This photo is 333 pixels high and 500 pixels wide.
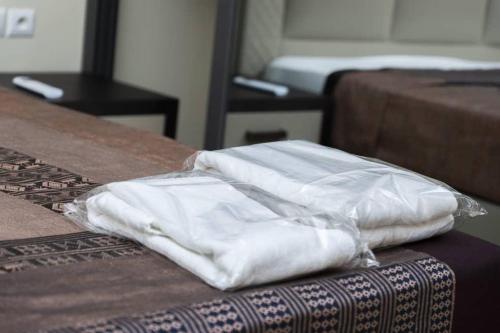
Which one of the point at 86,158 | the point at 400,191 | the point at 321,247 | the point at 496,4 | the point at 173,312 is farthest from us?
the point at 496,4

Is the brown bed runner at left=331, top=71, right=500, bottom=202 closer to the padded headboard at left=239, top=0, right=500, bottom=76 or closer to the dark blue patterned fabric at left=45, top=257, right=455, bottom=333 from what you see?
the padded headboard at left=239, top=0, right=500, bottom=76

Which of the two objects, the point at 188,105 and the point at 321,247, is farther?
the point at 188,105

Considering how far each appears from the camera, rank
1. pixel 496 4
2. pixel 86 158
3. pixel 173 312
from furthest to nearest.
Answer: pixel 496 4 < pixel 86 158 < pixel 173 312

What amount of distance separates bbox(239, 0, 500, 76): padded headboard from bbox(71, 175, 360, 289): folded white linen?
1.50 metres

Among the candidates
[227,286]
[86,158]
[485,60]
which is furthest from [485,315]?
[485,60]

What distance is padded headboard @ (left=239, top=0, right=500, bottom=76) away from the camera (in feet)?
9.13

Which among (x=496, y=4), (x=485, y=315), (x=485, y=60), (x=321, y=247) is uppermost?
(x=496, y=4)

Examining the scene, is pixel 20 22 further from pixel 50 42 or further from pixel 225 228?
pixel 225 228

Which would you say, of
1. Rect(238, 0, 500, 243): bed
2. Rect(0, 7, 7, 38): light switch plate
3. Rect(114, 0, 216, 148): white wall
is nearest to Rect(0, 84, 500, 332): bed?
Rect(238, 0, 500, 243): bed

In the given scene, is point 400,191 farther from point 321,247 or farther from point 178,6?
point 178,6

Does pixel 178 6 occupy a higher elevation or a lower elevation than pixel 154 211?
higher

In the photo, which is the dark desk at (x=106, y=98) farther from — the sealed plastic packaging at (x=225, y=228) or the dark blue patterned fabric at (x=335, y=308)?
the dark blue patterned fabric at (x=335, y=308)

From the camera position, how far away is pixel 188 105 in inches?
128

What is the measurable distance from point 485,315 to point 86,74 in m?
2.01
